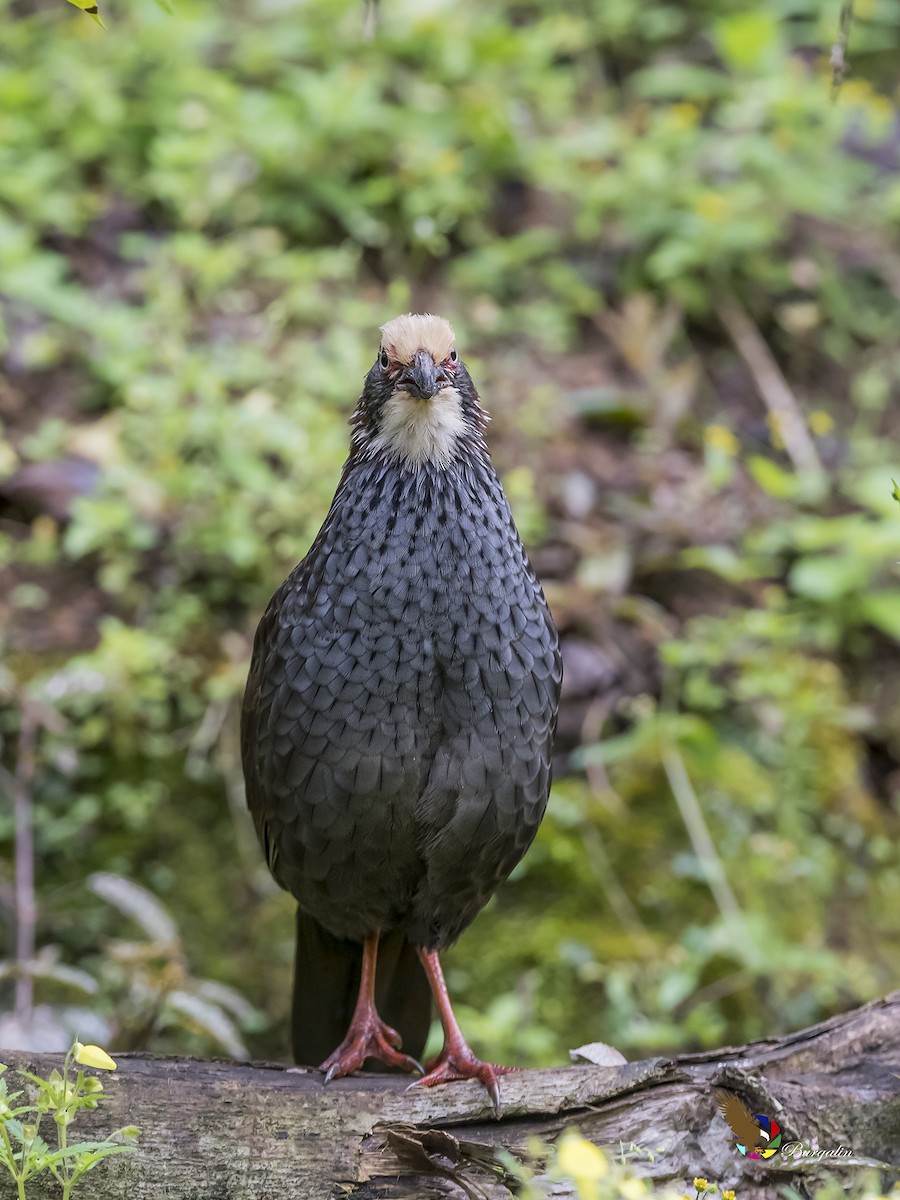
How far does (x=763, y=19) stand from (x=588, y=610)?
360cm

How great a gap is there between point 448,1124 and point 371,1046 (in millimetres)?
543

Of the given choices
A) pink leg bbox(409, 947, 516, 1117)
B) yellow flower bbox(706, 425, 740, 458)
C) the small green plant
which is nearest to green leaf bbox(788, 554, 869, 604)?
yellow flower bbox(706, 425, 740, 458)

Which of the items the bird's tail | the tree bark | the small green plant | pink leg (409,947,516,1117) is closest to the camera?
the small green plant

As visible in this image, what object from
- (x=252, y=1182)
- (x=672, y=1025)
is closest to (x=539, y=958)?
(x=672, y=1025)

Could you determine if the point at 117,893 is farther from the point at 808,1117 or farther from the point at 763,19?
the point at 763,19

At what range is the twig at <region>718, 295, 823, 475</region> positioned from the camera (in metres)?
5.66

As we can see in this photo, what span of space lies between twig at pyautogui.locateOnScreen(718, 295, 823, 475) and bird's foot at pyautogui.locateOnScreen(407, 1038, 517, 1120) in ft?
11.2

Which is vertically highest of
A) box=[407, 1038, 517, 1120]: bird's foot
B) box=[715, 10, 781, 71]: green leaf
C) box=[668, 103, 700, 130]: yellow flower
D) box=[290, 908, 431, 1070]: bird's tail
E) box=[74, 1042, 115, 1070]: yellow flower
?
box=[715, 10, 781, 71]: green leaf

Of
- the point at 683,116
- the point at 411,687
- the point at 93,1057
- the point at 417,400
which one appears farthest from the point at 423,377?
the point at 683,116

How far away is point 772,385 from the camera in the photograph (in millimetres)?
6055

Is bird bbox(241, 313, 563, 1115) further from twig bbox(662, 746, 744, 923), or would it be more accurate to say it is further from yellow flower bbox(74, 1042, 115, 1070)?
twig bbox(662, 746, 744, 923)

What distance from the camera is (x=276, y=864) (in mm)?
3113

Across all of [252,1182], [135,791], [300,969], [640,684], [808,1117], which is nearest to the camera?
[252,1182]

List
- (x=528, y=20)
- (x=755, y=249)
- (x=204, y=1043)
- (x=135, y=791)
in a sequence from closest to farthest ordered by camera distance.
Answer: (x=204, y=1043), (x=135, y=791), (x=755, y=249), (x=528, y=20)
